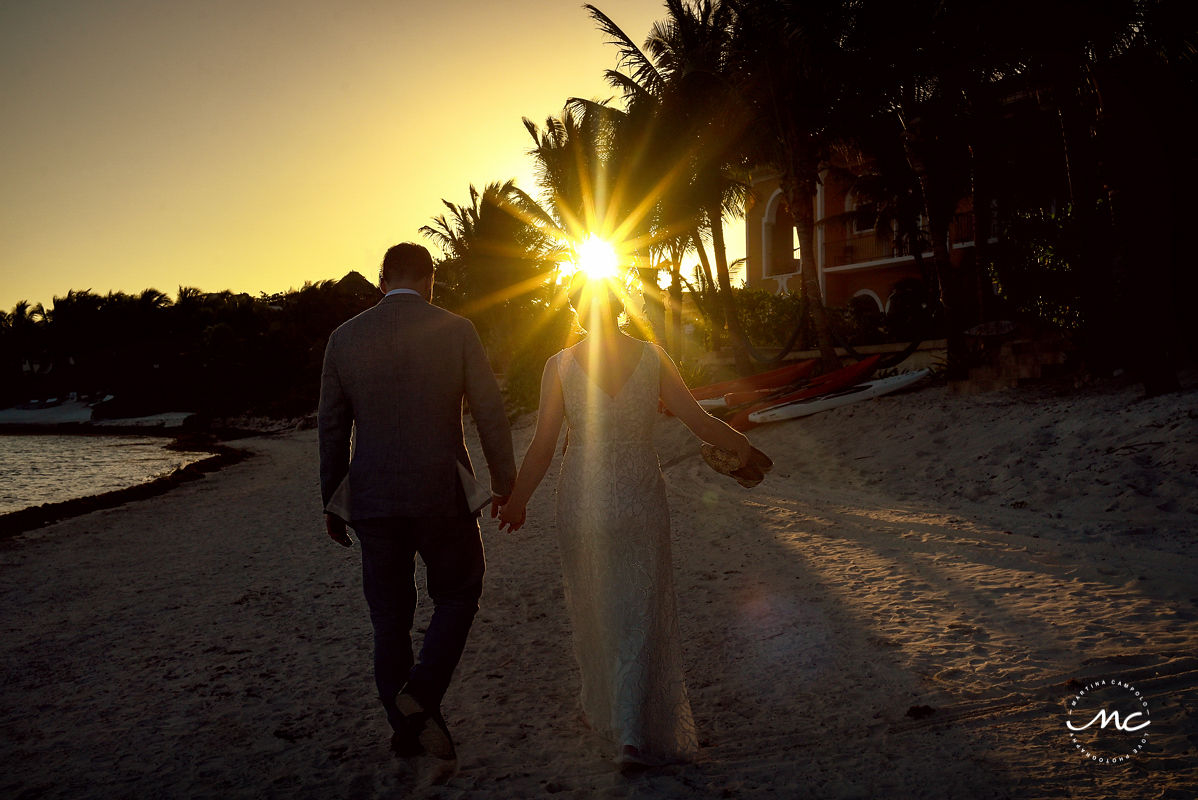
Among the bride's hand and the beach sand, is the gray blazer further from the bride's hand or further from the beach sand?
the beach sand

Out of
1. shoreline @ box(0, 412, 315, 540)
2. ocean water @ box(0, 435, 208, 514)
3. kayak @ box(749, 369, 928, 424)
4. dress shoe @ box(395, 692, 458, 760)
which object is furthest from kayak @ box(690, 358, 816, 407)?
dress shoe @ box(395, 692, 458, 760)

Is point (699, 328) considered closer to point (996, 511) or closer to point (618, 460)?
point (996, 511)

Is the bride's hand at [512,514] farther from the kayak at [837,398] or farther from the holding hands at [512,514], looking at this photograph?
the kayak at [837,398]

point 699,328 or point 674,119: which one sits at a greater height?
point 674,119

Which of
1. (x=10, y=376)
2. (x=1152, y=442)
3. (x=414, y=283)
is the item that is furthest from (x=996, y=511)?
(x=10, y=376)

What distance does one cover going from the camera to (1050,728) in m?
3.28

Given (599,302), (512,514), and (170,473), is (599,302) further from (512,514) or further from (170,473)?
(170,473)

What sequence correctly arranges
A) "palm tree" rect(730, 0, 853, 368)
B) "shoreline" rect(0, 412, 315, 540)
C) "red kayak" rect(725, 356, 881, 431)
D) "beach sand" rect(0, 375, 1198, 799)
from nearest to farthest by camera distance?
"beach sand" rect(0, 375, 1198, 799), "shoreline" rect(0, 412, 315, 540), "palm tree" rect(730, 0, 853, 368), "red kayak" rect(725, 356, 881, 431)

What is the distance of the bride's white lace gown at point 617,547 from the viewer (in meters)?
3.37

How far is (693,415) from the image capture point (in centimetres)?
361

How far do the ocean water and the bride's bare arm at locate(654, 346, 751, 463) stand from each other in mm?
16961

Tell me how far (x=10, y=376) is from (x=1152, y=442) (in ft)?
349

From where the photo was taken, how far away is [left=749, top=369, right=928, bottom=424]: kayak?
15617mm

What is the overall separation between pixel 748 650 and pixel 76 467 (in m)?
27.7
